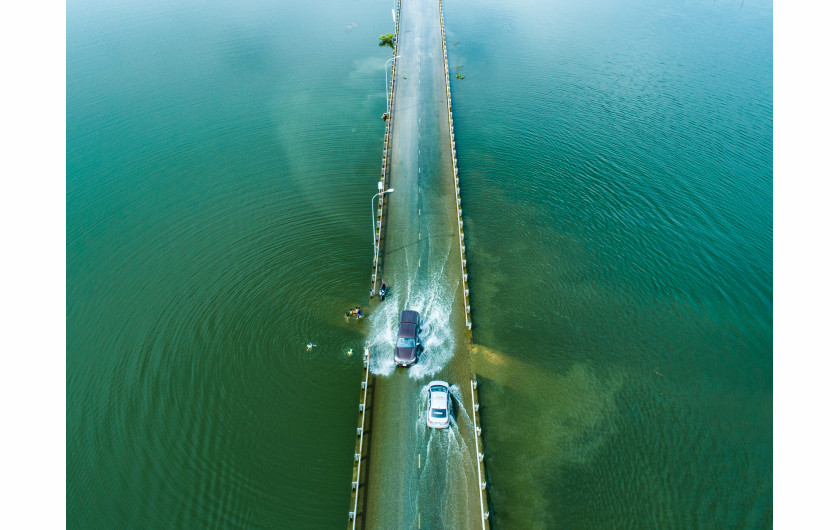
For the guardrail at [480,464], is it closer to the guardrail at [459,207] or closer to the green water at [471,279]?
the green water at [471,279]

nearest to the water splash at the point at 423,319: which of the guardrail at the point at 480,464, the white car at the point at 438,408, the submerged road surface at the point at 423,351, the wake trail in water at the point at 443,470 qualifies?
the submerged road surface at the point at 423,351

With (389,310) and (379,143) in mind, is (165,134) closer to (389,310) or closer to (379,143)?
(379,143)

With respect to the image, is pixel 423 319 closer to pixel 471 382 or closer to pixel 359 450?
pixel 471 382

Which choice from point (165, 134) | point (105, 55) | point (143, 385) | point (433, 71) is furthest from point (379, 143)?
point (105, 55)

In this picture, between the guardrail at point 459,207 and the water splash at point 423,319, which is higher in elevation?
the guardrail at point 459,207

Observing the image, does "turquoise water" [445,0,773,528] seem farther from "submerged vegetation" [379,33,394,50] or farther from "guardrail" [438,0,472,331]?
"submerged vegetation" [379,33,394,50]

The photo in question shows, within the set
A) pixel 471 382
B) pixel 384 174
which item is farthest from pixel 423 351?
pixel 384 174

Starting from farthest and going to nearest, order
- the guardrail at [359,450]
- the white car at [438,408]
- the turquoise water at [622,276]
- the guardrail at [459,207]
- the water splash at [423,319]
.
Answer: the guardrail at [459,207] < the water splash at [423,319] < the white car at [438,408] < the turquoise water at [622,276] < the guardrail at [359,450]
